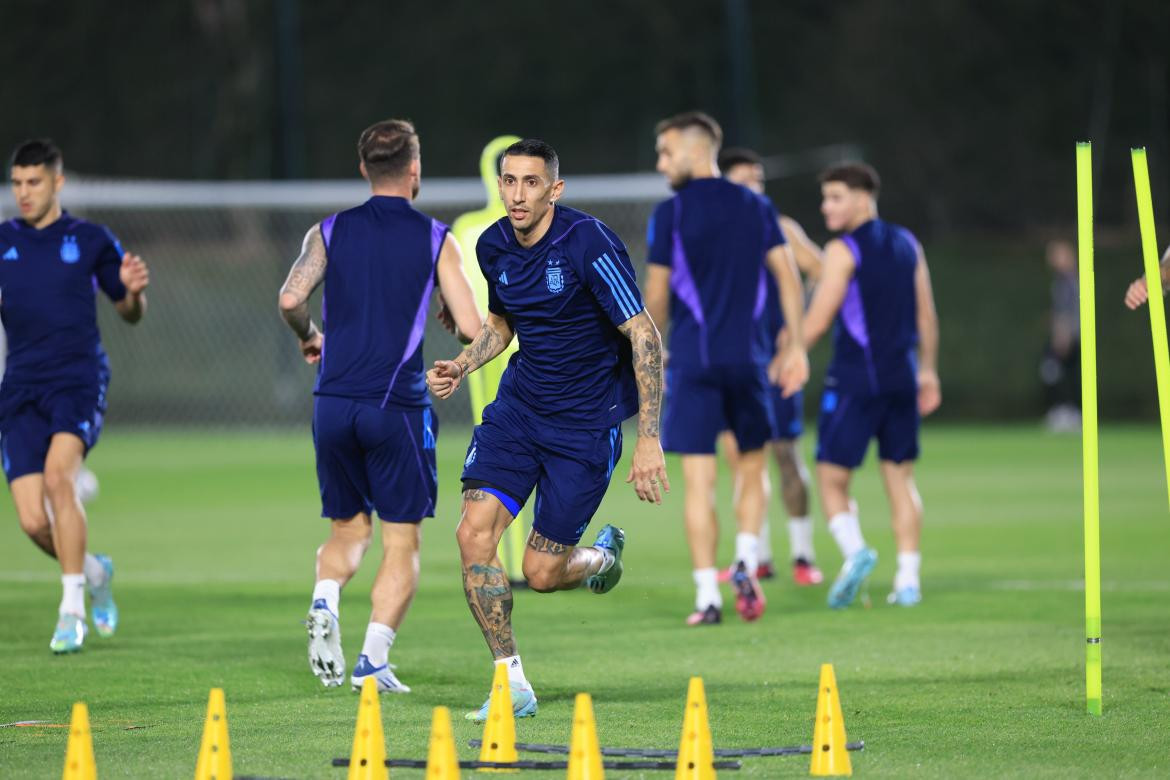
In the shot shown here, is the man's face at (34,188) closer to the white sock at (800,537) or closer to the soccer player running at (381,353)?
the soccer player running at (381,353)

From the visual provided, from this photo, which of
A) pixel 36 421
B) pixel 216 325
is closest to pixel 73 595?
pixel 36 421

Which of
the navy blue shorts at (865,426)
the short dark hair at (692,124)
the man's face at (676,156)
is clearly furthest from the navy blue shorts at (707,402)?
the short dark hair at (692,124)

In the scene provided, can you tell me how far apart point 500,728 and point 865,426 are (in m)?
4.89

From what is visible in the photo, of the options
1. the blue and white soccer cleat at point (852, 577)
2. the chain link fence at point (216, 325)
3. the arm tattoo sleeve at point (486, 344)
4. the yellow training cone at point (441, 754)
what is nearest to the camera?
the yellow training cone at point (441, 754)

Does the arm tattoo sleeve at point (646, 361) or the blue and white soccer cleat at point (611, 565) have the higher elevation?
the arm tattoo sleeve at point (646, 361)

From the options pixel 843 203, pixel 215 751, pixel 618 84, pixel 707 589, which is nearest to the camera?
pixel 215 751

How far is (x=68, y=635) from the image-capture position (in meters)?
8.16

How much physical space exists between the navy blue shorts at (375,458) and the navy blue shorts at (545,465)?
0.59 meters

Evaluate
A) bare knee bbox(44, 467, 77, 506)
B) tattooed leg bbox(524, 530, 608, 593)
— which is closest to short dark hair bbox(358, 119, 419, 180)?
tattooed leg bbox(524, 530, 608, 593)

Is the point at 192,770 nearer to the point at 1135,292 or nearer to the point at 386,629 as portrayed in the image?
the point at 386,629

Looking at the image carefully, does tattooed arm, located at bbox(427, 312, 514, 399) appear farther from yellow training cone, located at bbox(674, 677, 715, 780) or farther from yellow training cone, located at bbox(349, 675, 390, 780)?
yellow training cone, located at bbox(674, 677, 715, 780)

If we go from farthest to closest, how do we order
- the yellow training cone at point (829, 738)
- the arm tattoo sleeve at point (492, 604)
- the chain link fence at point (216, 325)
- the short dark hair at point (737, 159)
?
1. the chain link fence at point (216, 325)
2. the short dark hair at point (737, 159)
3. the arm tattoo sleeve at point (492, 604)
4. the yellow training cone at point (829, 738)

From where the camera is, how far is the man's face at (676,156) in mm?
9383

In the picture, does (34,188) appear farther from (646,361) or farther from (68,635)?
(646,361)
